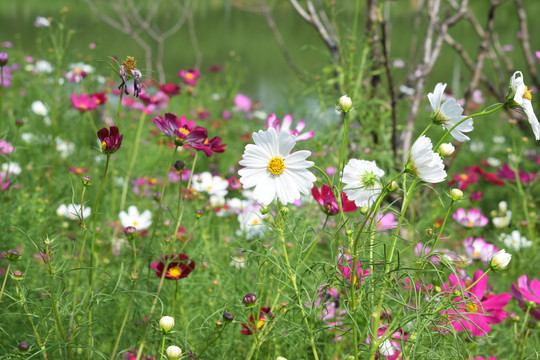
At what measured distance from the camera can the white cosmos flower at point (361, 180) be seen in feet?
2.38

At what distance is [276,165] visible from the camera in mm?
724

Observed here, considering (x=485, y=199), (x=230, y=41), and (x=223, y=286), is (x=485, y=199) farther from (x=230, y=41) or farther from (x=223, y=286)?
(x=230, y=41)

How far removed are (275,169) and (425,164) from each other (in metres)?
0.21

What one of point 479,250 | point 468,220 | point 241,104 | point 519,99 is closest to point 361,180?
point 519,99

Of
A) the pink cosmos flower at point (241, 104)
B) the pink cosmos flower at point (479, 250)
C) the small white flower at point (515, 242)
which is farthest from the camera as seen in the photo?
the pink cosmos flower at point (241, 104)

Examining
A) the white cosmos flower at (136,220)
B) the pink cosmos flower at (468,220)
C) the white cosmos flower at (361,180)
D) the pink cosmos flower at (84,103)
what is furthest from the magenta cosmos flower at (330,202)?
the pink cosmos flower at (84,103)

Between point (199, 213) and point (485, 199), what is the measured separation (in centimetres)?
200

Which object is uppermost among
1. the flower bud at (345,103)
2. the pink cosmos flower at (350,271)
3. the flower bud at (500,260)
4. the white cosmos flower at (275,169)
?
the flower bud at (345,103)

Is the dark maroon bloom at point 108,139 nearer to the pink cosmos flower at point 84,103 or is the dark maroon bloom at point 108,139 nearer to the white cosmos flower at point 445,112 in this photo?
the white cosmos flower at point 445,112

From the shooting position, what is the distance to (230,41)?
8.53m

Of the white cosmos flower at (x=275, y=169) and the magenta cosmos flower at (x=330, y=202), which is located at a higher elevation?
the white cosmos flower at (x=275, y=169)

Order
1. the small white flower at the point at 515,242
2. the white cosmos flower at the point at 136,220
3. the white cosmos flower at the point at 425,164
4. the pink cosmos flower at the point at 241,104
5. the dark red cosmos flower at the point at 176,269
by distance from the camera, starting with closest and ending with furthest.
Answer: the white cosmos flower at the point at 425,164, the dark red cosmos flower at the point at 176,269, the white cosmos flower at the point at 136,220, the small white flower at the point at 515,242, the pink cosmos flower at the point at 241,104

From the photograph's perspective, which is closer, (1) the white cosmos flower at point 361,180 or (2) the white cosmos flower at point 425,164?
(2) the white cosmos flower at point 425,164

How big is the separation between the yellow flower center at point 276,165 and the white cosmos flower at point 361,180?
0.30 ft
